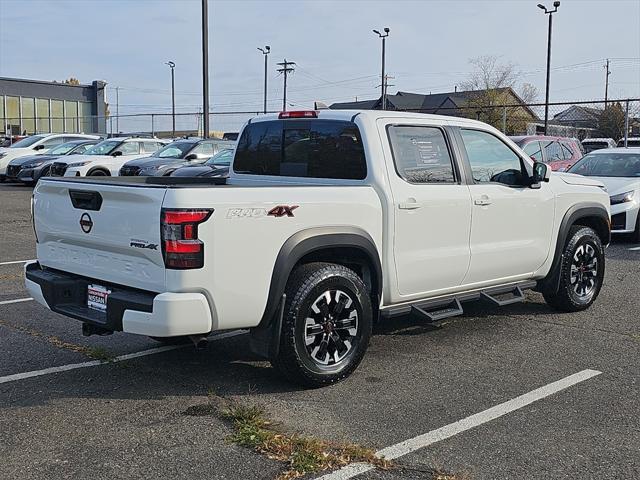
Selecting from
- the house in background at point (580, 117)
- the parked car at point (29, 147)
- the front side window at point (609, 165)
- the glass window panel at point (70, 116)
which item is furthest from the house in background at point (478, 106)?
the glass window panel at point (70, 116)

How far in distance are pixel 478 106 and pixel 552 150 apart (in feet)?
36.6

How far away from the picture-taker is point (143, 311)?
436 cm

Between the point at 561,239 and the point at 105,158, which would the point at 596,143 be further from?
the point at 561,239

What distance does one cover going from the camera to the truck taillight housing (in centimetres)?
424

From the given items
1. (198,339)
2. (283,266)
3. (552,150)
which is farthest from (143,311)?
(552,150)

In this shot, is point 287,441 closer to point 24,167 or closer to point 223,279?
point 223,279

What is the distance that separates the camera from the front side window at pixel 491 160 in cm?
617

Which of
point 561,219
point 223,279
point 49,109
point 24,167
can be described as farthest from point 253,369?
point 49,109

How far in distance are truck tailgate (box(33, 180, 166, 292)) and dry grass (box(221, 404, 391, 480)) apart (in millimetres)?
984

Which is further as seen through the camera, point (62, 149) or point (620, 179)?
point (62, 149)

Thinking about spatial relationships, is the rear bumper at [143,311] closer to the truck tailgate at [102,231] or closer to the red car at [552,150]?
the truck tailgate at [102,231]

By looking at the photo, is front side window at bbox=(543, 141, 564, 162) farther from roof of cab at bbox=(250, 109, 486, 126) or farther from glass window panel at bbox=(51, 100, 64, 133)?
glass window panel at bbox=(51, 100, 64, 133)

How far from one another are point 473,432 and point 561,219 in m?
3.29

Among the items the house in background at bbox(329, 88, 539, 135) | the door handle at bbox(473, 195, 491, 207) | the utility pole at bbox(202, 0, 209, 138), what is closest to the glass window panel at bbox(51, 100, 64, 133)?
the house in background at bbox(329, 88, 539, 135)
